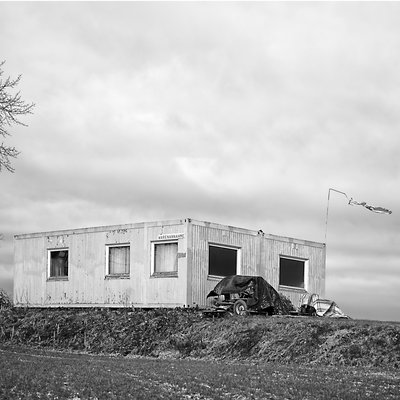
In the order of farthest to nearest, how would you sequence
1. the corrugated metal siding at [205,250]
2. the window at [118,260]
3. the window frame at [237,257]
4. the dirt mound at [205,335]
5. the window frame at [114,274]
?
the window at [118,260] < the window frame at [114,274] < the window frame at [237,257] < the corrugated metal siding at [205,250] < the dirt mound at [205,335]

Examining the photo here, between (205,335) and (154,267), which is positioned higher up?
(154,267)

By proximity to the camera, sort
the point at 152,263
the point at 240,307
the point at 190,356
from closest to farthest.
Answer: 1. the point at 190,356
2. the point at 240,307
3. the point at 152,263

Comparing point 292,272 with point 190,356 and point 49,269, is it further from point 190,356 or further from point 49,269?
point 49,269

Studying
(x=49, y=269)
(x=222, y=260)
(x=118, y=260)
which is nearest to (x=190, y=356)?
(x=222, y=260)

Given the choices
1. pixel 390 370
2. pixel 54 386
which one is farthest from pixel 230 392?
pixel 390 370

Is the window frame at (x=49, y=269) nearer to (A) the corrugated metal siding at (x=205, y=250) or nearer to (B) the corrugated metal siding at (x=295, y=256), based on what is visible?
(A) the corrugated metal siding at (x=205, y=250)

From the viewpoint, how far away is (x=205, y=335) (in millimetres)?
30078

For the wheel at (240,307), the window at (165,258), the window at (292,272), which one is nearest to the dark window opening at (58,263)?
the window at (165,258)

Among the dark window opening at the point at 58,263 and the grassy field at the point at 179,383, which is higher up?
the dark window opening at the point at 58,263

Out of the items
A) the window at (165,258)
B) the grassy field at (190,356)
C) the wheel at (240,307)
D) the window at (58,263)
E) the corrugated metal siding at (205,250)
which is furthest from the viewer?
the window at (58,263)

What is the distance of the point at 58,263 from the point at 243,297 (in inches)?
424

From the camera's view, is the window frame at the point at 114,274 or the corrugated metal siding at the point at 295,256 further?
the corrugated metal siding at the point at 295,256

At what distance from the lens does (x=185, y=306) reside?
1328 inches

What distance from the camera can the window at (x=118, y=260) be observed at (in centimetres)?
3628
